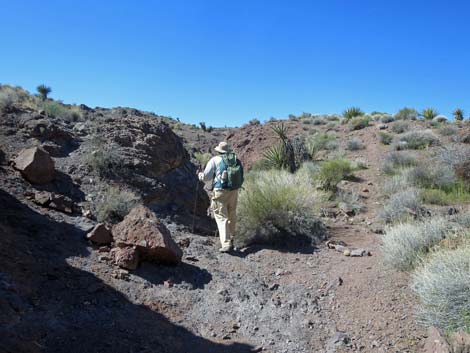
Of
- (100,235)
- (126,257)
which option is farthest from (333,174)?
(126,257)

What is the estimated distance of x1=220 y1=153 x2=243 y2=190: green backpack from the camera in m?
6.94

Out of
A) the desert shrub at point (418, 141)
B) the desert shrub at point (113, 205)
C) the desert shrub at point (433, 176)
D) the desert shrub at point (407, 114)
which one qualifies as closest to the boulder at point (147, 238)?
the desert shrub at point (113, 205)

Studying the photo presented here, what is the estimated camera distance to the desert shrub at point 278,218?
7559 millimetres

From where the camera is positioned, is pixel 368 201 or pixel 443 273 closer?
pixel 443 273

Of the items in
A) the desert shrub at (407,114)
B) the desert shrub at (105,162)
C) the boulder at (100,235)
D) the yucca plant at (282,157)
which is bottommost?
the boulder at (100,235)

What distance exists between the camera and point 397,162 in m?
15.0

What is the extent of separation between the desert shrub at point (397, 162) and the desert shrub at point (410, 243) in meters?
8.57

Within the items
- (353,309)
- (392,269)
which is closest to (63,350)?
(353,309)

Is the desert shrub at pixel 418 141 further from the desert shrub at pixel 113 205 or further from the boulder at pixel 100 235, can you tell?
the boulder at pixel 100 235

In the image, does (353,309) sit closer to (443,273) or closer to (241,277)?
(443,273)

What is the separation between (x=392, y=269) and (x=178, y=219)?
3.95 m

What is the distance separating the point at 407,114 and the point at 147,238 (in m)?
23.7

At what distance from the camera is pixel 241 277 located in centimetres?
595

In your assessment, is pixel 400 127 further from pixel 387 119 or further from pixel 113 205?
pixel 113 205
